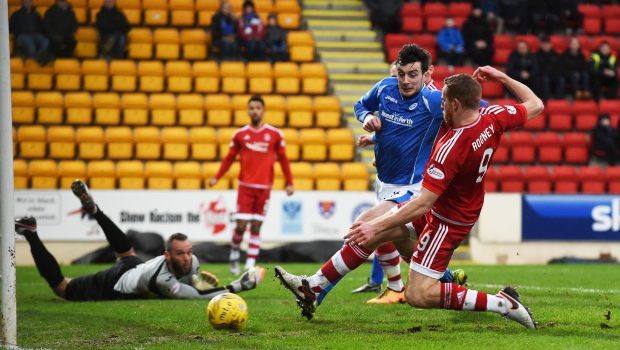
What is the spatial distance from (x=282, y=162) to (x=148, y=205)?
13.4 feet

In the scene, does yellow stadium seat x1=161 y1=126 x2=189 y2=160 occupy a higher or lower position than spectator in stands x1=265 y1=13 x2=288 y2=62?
lower

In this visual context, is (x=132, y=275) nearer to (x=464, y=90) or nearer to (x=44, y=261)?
(x=44, y=261)

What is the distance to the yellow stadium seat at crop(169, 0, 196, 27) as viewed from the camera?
946 inches

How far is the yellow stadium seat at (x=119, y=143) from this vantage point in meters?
20.7

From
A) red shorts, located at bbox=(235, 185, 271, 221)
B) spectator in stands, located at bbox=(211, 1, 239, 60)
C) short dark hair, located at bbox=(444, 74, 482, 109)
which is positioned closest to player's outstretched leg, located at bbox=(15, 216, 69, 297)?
red shorts, located at bbox=(235, 185, 271, 221)

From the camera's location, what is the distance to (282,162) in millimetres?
15609

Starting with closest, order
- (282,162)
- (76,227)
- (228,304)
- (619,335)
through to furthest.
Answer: (619,335)
(228,304)
(282,162)
(76,227)

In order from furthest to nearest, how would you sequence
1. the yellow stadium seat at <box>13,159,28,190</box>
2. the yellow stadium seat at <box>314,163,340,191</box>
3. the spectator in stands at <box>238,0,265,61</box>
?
the spectator in stands at <box>238,0,265,61</box> → the yellow stadium seat at <box>314,163,340,191</box> → the yellow stadium seat at <box>13,159,28,190</box>

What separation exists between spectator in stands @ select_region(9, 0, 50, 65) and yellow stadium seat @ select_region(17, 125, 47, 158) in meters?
2.35

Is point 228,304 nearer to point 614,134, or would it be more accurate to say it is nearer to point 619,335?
point 619,335

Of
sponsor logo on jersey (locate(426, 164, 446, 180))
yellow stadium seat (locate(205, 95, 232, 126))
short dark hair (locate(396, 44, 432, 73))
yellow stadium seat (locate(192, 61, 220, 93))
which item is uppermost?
short dark hair (locate(396, 44, 432, 73))

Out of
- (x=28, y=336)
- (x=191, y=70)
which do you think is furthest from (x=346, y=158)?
(x=28, y=336)

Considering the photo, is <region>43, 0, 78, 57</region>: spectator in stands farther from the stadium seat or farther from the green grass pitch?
the green grass pitch

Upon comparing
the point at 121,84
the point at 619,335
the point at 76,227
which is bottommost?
the point at 76,227
